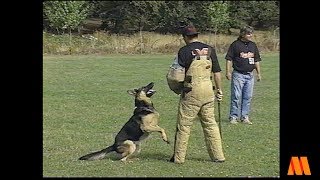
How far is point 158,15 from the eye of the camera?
45031 mm

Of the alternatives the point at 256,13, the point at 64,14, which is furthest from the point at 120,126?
the point at 256,13

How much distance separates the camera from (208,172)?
724 centimetres

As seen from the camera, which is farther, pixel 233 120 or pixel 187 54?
pixel 233 120

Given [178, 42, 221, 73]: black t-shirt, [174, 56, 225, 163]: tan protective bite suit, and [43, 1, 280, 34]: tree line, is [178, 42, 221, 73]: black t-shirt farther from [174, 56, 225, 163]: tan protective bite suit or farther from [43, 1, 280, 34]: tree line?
[43, 1, 280, 34]: tree line

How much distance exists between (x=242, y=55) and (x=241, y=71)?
305 millimetres

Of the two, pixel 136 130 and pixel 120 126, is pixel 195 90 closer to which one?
pixel 136 130

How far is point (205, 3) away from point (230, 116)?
3451 centimetres

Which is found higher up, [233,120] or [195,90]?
[195,90]

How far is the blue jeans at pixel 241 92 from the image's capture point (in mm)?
10922

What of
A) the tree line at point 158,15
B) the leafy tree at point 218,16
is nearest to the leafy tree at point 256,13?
the tree line at point 158,15

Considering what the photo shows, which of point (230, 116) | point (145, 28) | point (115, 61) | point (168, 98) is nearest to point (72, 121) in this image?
point (230, 116)
